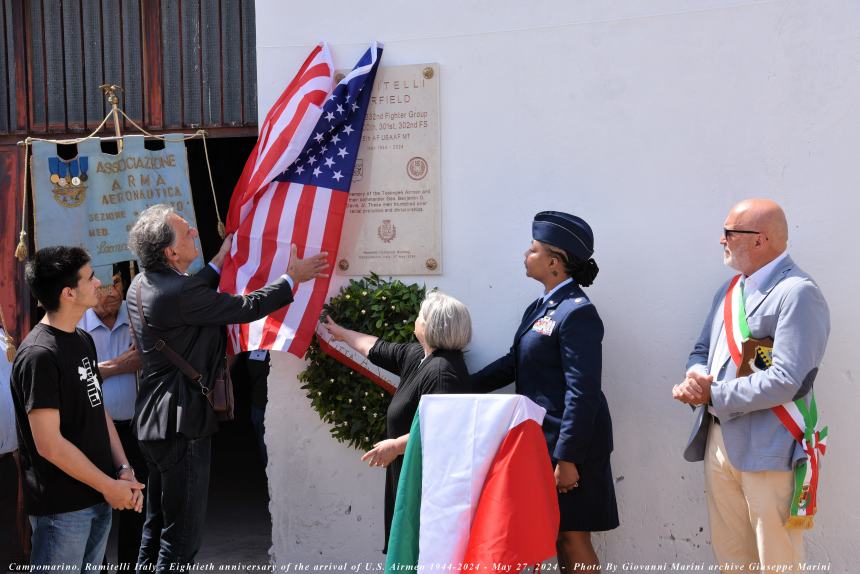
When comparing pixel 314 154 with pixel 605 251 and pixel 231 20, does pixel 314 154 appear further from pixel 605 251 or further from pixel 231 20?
pixel 605 251

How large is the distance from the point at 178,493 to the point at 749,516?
7.89 ft

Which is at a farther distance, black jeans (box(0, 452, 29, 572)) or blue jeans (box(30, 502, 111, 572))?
black jeans (box(0, 452, 29, 572))

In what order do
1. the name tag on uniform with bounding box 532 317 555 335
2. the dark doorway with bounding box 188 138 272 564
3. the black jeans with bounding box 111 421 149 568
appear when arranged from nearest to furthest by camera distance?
the name tag on uniform with bounding box 532 317 555 335, the black jeans with bounding box 111 421 149 568, the dark doorway with bounding box 188 138 272 564

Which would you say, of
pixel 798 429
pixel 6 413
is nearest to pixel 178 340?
pixel 6 413

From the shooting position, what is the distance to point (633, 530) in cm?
413

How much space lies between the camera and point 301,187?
4367 millimetres

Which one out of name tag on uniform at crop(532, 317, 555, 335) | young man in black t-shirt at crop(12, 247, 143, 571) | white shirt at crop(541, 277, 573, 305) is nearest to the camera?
young man in black t-shirt at crop(12, 247, 143, 571)

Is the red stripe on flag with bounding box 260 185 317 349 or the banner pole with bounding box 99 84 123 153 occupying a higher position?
the banner pole with bounding box 99 84 123 153

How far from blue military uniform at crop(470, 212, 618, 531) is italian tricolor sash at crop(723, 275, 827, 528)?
54 cm

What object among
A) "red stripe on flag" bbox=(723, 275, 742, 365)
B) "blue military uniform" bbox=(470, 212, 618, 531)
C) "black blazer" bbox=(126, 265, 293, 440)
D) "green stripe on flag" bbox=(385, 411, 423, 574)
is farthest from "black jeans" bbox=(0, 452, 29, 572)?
"red stripe on flag" bbox=(723, 275, 742, 365)

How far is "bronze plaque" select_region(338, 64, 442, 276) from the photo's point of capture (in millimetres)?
4312

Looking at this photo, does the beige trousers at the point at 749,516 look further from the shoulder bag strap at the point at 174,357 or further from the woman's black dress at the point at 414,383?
the shoulder bag strap at the point at 174,357

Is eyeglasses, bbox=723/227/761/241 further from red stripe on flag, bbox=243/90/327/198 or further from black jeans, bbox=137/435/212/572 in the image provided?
black jeans, bbox=137/435/212/572

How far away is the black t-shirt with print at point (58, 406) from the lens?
3.00 meters
